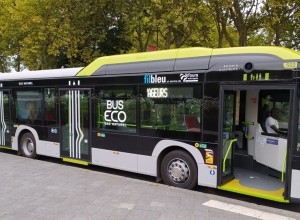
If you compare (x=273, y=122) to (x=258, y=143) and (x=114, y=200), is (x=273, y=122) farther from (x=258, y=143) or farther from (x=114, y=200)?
(x=114, y=200)

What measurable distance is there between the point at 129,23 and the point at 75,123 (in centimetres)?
734

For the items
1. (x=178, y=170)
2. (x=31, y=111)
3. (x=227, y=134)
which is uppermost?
(x=31, y=111)

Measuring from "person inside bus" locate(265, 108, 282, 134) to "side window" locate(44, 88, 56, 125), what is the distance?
5.81 metres

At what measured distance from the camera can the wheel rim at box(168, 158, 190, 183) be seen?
273 inches

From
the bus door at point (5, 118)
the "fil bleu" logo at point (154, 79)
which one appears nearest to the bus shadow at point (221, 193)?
the "fil bleu" logo at point (154, 79)

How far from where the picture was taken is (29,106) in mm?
10211

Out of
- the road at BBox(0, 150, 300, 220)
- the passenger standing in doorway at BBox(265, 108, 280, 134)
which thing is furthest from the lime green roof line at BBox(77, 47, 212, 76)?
the road at BBox(0, 150, 300, 220)

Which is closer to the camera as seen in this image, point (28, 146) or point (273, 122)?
point (273, 122)

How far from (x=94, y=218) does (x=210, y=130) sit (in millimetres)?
2732

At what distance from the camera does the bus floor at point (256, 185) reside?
5.99m

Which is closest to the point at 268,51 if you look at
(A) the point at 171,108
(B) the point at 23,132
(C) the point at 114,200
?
(A) the point at 171,108

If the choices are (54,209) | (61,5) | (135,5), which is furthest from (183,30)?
(54,209)

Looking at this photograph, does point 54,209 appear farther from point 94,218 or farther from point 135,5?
point 135,5

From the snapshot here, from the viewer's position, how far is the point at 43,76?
9.71 m
